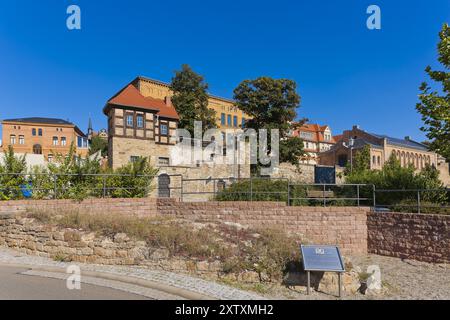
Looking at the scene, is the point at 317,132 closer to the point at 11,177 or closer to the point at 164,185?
the point at 164,185

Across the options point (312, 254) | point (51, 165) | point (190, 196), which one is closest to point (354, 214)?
point (312, 254)

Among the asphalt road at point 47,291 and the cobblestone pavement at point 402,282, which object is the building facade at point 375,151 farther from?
the asphalt road at point 47,291

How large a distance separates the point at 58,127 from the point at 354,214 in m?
61.2

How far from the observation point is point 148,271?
806 centimetres

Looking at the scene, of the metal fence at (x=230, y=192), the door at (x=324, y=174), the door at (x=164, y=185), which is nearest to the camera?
the metal fence at (x=230, y=192)

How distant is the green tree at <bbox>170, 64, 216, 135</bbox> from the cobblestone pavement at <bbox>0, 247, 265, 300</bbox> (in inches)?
1290

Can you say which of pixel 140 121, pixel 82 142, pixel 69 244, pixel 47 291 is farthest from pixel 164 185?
pixel 82 142

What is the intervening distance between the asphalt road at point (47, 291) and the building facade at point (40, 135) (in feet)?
171

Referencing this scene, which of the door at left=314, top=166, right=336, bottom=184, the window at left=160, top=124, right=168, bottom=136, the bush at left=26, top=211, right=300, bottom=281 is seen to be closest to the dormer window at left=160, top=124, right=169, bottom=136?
the window at left=160, top=124, right=168, bottom=136

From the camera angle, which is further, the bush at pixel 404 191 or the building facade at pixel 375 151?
the building facade at pixel 375 151

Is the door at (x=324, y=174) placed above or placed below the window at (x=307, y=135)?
below

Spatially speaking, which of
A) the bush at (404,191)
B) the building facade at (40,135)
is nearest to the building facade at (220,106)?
the building facade at (40,135)

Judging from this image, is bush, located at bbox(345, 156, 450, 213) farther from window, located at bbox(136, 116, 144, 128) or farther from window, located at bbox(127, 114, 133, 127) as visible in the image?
window, located at bbox(127, 114, 133, 127)

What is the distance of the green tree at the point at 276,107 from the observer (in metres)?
34.5
